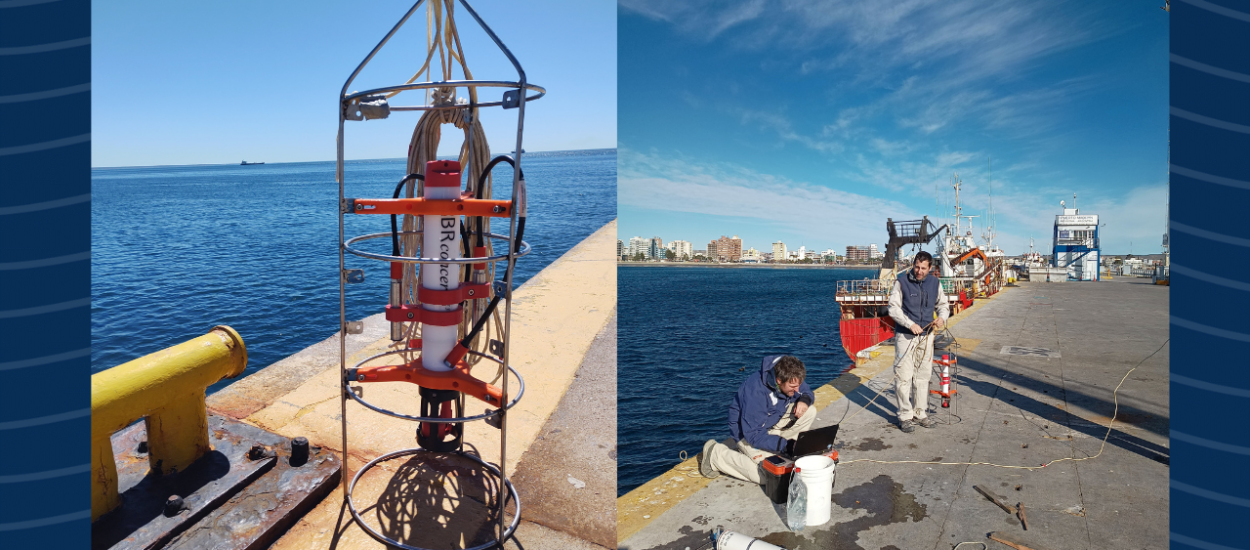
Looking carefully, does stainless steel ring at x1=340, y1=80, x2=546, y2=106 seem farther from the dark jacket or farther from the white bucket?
the dark jacket

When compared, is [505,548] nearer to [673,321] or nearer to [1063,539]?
[1063,539]

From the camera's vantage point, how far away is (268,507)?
11.0 ft

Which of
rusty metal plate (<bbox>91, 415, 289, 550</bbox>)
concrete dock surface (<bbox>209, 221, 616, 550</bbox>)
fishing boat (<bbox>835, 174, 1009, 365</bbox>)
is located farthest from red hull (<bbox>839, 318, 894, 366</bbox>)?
rusty metal plate (<bbox>91, 415, 289, 550</bbox>)

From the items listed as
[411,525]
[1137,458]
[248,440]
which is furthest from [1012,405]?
[248,440]

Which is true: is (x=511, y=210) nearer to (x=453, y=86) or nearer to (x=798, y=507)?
(x=453, y=86)

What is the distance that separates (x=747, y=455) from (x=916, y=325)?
2.27 metres

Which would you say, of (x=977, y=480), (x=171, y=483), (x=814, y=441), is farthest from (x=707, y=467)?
(x=171, y=483)

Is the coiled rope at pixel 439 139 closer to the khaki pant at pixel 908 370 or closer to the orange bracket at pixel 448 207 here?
the orange bracket at pixel 448 207

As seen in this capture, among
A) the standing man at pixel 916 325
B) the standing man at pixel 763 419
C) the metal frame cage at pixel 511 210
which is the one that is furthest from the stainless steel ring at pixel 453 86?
the standing man at pixel 916 325
